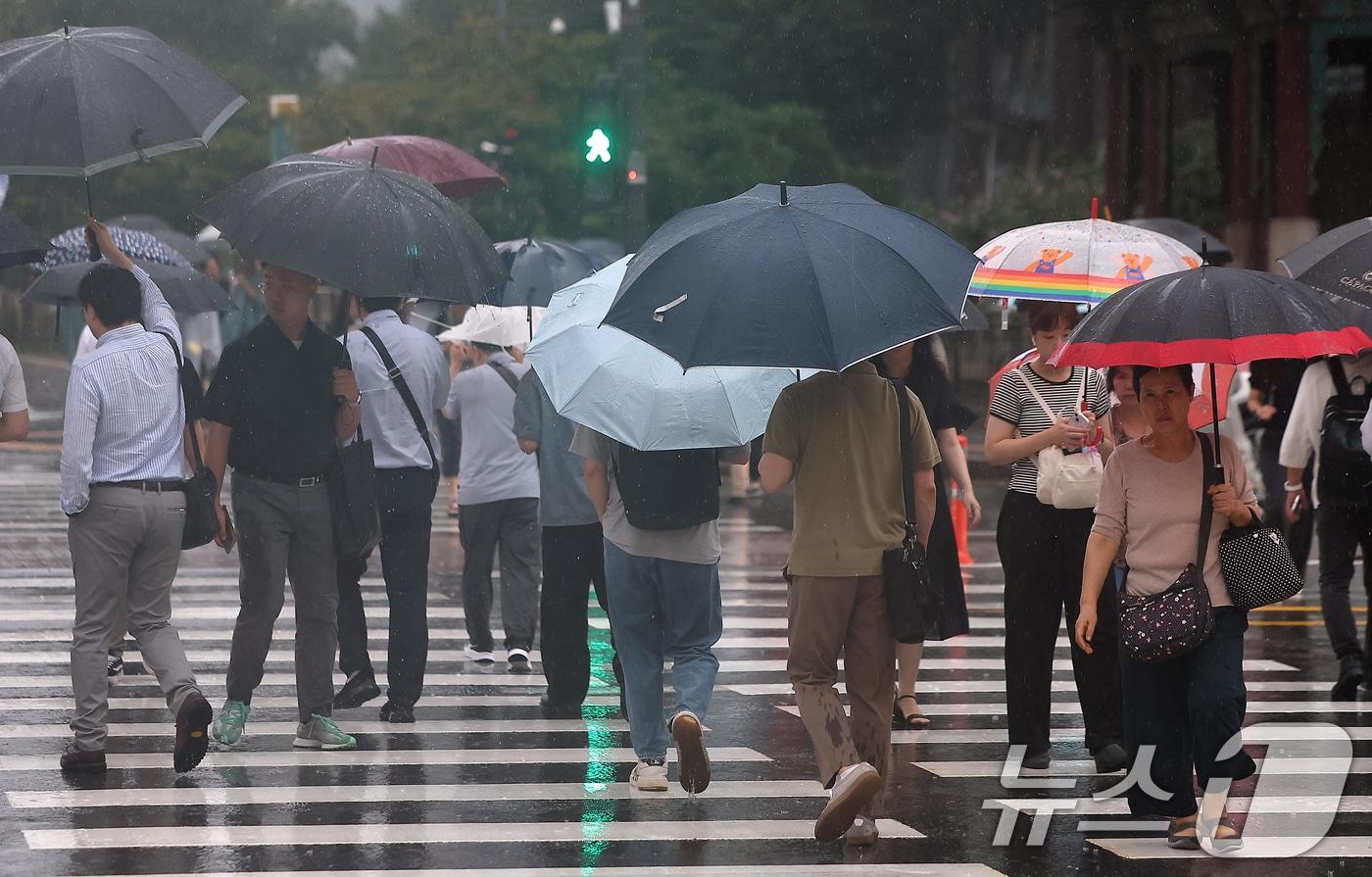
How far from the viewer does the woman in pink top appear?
662 cm

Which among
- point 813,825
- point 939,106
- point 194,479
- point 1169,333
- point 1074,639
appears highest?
point 939,106

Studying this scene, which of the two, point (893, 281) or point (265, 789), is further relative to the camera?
point (265, 789)

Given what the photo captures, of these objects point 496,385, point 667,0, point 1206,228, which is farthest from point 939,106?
point 496,385

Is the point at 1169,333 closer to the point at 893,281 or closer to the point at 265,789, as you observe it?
the point at 893,281

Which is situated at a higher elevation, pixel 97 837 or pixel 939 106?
pixel 939 106

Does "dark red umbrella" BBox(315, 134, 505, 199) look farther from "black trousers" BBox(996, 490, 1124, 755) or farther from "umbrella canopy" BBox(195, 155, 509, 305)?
"black trousers" BBox(996, 490, 1124, 755)

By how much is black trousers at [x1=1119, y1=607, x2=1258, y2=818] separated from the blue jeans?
1.72 meters

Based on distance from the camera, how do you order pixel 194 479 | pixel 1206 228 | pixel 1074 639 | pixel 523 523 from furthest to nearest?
pixel 1206 228 < pixel 523 523 < pixel 194 479 < pixel 1074 639

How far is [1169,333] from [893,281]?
0.97 meters

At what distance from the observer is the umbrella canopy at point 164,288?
11570 mm

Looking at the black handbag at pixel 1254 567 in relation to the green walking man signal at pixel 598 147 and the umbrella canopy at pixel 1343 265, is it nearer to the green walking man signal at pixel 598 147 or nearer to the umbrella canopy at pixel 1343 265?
the umbrella canopy at pixel 1343 265

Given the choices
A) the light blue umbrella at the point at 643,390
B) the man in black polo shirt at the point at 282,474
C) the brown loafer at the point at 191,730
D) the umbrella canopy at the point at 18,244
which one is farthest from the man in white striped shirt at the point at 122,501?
the light blue umbrella at the point at 643,390

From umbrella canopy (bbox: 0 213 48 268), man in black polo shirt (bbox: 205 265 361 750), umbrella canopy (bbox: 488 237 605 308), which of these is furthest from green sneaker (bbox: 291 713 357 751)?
umbrella canopy (bbox: 488 237 605 308)

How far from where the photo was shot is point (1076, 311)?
8.28 metres
